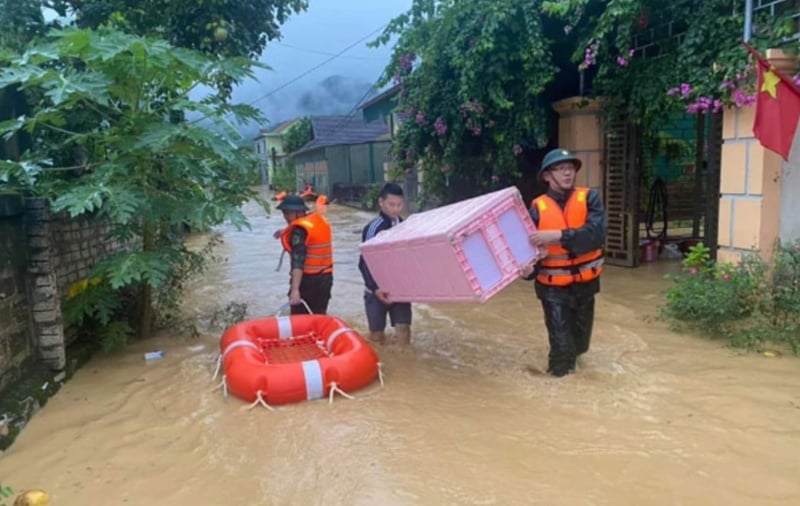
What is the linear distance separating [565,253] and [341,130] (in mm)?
33398

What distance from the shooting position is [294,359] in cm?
496

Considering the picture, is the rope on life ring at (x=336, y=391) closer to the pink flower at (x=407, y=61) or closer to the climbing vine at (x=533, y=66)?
the climbing vine at (x=533, y=66)

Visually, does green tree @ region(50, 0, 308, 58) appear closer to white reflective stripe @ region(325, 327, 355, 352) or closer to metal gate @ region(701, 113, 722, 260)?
white reflective stripe @ region(325, 327, 355, 352)

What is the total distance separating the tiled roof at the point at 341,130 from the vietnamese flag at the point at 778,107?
26.9 m

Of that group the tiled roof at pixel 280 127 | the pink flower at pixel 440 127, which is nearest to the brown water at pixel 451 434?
the pink flower at pixel 440 127

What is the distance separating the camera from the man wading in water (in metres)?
4.28

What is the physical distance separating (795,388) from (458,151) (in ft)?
20.5

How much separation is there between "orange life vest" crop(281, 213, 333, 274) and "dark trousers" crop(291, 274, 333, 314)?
2.3 inches

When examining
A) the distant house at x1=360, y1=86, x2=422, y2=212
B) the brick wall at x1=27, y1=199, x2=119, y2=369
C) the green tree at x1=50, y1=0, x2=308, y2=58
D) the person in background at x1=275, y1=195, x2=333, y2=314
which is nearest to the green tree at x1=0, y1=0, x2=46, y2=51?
the green tree at x1=50, y1=0, x2=308, y2=58

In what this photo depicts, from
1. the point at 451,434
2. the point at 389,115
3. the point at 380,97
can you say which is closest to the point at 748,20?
the point at 451,434

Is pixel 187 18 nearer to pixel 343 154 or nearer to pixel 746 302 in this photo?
pixel 746 302

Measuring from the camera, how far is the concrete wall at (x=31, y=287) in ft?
14.6

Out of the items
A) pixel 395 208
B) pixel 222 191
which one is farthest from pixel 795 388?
pixel 222 191

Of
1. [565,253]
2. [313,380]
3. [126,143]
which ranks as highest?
[126,143]
